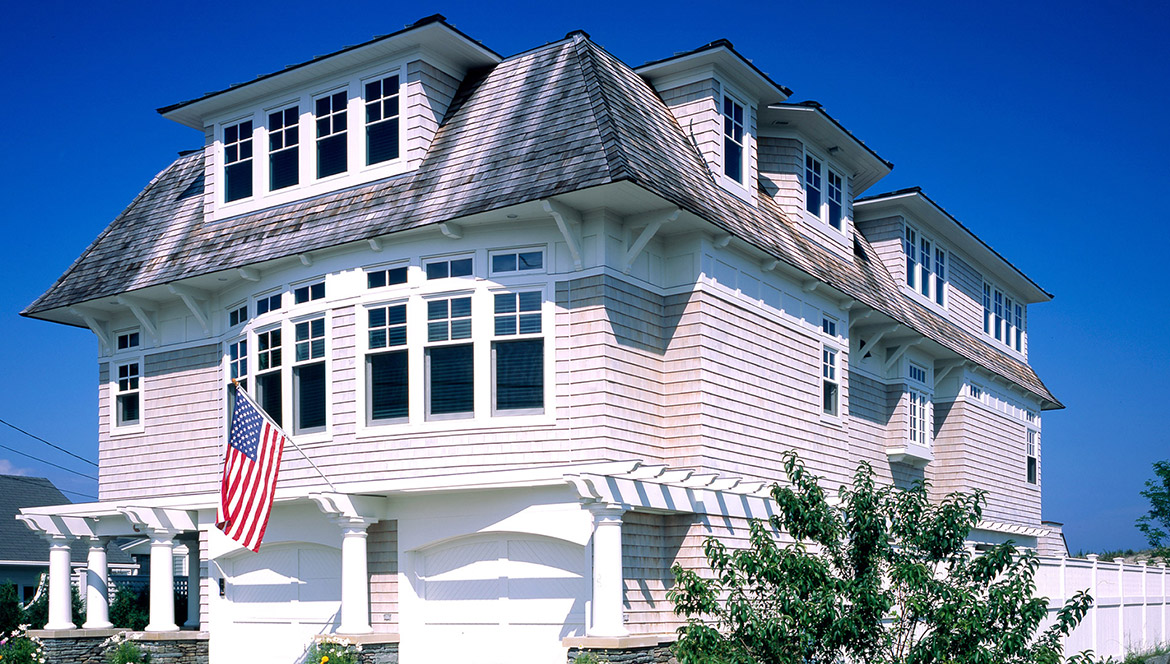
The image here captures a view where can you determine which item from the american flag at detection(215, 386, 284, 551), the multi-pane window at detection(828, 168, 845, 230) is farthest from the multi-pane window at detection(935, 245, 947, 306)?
the american flag at detection(215, 386, 284, 551)

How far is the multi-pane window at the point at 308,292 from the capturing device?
18.8 meters

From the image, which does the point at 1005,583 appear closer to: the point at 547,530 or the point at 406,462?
the point at 547,530

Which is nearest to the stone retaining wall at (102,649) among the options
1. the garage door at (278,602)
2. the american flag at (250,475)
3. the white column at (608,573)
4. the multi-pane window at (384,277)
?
the garage door at (278,602)

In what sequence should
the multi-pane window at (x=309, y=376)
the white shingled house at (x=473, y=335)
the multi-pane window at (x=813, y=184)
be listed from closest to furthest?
the white shingled house at (x=473, y=335) → the multi-pane window at (x=309, y=376) → the multi-pane window at (x=813, y=184)

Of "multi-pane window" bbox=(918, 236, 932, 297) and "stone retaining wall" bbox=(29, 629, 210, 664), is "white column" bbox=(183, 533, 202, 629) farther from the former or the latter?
"multi-pane window" bbox=(918, 236, 932, 297)

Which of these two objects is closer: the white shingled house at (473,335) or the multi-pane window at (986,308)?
the white shingled house at (473,335)

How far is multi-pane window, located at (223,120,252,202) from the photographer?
20656 mm

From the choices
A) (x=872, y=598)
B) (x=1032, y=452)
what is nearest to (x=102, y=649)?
(x=872, y=598)

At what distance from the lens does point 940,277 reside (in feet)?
94.3

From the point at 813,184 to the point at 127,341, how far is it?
1329 cm

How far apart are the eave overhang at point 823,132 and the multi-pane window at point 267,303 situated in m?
8.91

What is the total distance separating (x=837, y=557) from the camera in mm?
13008

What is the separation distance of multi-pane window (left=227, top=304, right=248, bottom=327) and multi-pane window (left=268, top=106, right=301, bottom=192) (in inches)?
82.2

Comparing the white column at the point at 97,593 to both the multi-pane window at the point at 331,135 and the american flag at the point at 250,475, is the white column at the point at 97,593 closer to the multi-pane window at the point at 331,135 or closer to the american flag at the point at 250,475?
the american flag at the point at 250,475
